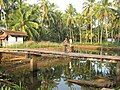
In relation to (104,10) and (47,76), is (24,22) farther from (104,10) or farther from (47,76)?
(47,76)

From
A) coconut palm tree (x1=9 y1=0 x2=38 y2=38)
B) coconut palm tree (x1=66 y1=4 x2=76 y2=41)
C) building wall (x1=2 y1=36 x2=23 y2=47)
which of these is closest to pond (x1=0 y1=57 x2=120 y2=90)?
building wall (x1=2 y1=36 x2=23 y2=47)

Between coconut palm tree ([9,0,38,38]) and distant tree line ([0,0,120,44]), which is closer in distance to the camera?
coconut palm tree ([9,0,38,38])

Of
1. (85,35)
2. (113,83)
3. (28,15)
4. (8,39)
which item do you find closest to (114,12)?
(85,35)

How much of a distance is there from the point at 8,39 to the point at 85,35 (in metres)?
28.1

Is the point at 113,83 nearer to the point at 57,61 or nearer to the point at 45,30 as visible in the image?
the point at 57,61

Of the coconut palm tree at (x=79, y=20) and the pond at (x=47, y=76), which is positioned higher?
the coconut palm tree at (x=79, y=20)

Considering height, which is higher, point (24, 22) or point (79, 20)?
point (79, 20)

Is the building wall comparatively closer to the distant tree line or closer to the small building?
the small building

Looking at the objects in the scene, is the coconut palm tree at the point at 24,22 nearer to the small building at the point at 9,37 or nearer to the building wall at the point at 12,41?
the building wall at the point at 12,41

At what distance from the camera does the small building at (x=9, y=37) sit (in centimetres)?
4181

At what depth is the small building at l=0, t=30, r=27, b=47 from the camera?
41809mm

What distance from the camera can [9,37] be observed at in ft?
140

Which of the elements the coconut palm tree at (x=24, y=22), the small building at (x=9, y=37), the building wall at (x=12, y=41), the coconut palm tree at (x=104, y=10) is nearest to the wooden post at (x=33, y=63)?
the small building at (x=9, y=37)

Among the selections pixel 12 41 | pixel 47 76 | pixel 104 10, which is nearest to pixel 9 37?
pixel 12 41
